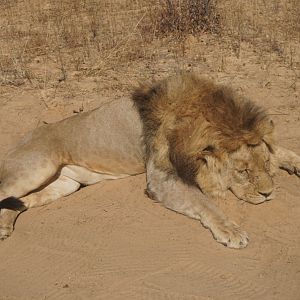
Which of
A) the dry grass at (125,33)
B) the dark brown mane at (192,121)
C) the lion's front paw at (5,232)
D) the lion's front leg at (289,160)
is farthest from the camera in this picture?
the dry grass at (125,33)

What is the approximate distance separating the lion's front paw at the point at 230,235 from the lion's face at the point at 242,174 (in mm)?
264

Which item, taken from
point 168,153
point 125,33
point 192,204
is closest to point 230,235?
point 192,204

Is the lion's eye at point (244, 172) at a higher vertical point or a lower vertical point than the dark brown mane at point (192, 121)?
lower

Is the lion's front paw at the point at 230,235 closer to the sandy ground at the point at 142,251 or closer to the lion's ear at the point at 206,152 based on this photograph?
the sandy ground at the point at 142,251

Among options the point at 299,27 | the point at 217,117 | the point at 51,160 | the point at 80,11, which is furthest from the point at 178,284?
the point at 80,11

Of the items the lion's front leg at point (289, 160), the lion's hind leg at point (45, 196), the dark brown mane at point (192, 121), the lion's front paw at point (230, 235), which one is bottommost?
the lion's hind leg at point (45, 196)

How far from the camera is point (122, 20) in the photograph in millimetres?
8688

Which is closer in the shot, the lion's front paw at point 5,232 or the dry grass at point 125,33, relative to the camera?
the lion's front paw at point 5,232

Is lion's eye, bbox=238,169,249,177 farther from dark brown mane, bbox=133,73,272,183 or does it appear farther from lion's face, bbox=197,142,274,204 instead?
dark brown mane, bbox=133,73,272,183

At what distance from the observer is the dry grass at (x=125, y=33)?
7.05 metres

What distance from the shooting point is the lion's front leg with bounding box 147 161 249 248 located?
366cm

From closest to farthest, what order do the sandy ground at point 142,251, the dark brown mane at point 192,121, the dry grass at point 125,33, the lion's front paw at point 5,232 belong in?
the sandy ground at point 142,251 < the dark brown mane at point 192,121 < the lion's front paw at point 5,232 < the dry grass at point 125,33

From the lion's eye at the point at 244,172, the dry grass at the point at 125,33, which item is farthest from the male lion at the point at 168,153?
the dry grass at the point at 125,33

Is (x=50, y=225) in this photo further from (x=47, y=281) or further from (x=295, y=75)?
(x=295, y=75)
